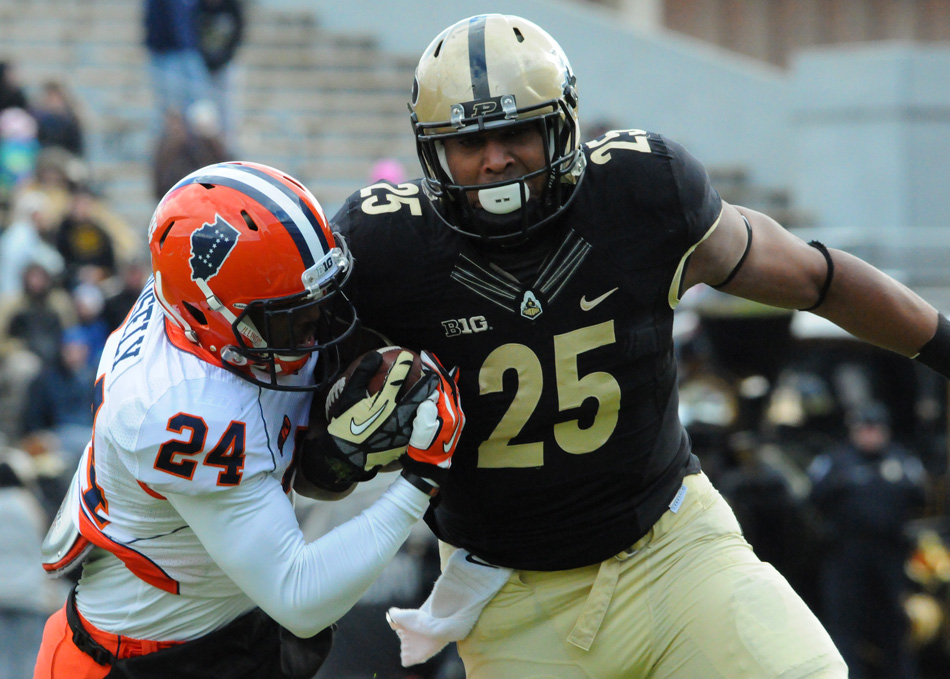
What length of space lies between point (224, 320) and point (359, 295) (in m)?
0.33

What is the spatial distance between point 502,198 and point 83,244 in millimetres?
6214

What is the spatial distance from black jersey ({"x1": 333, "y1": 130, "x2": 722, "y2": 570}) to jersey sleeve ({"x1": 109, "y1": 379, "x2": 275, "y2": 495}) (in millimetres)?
443

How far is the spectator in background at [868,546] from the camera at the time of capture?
7.25 metres

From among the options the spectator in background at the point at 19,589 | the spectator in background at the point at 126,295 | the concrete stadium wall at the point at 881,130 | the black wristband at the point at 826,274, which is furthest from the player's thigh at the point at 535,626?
the concrete stadium wall at the point at 881,130

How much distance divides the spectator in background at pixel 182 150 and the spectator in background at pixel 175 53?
63cm

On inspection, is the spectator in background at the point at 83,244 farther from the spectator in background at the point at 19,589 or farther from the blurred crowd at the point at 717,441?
the spectator in background at the point at 19,589

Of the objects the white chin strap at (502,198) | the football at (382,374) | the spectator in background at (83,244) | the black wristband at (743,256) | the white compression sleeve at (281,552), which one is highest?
the white chin strap at (502,198)

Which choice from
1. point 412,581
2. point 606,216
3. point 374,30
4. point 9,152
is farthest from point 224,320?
point 374,30

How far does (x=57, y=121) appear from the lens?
9.51m

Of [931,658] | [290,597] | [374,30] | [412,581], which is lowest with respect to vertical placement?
[931,658]

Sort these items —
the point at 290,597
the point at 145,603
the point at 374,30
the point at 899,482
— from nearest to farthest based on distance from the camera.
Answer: the point at 290,597
the point at 145,603
the point at 899,482
the point at 374,30

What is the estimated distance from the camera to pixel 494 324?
2.80m

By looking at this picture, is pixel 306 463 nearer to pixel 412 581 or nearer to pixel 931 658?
pixel 412 581

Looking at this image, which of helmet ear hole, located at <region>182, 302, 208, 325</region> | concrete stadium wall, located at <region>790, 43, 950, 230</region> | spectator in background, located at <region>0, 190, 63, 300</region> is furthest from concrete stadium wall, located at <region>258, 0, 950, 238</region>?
helmet ear hole, located at <region>182, 302, 208, 325</region>
